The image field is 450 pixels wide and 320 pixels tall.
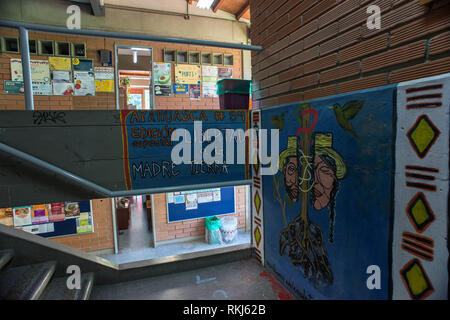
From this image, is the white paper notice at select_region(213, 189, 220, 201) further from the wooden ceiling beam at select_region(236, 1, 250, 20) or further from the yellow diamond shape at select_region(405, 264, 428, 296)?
the yellow diamond shape at select_region(405, 264, 428, 296)

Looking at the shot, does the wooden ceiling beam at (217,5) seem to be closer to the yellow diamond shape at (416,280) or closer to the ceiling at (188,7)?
the ceiling at (188,7)

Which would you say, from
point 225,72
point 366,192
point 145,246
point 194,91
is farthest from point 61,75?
point 366,192

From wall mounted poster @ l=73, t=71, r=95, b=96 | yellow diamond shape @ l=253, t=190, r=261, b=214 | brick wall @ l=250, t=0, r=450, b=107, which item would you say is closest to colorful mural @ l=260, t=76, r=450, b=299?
brick wall @ l=250, t=0, r=450, b=107

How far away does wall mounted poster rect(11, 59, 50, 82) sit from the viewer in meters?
4.70

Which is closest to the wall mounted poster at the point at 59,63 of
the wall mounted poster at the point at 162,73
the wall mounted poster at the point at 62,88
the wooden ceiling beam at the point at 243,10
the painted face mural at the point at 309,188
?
the wall mounted poster at the point at 62,88

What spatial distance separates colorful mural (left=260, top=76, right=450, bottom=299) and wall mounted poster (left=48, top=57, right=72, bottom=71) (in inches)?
182

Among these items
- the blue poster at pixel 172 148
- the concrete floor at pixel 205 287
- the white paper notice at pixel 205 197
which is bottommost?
the concrete floor at pixel 205 287

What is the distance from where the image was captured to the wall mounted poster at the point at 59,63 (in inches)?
191

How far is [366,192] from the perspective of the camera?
4.87 ft

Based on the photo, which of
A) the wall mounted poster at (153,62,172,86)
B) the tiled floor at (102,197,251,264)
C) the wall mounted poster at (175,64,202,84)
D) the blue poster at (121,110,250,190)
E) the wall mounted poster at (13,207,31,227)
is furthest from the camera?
the wall mounted poster at (175,64,202,84)

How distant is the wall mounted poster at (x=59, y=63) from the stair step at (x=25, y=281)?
3.88 meters

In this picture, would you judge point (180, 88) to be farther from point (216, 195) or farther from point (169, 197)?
point (216, 195)

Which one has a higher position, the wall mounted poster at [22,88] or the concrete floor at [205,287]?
the wall mounted poster at [22,88]

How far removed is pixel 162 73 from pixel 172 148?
3595 mm
